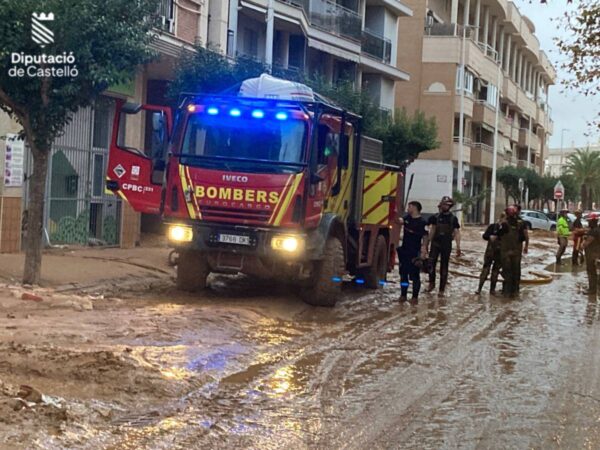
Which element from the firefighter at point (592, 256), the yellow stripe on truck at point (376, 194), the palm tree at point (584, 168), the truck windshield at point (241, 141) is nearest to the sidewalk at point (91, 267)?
the truck windshield at point (241, 141)

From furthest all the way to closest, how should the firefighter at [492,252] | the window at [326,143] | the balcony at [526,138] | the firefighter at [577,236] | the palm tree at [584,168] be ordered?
the palm tree at [584,168]
the balcony at [526,138]
the firefighter at [577,236]
the firefighter at [492,252]
the window at [326,143]

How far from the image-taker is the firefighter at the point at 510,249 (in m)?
15.4

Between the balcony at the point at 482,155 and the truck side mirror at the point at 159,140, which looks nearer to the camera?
the truck side mirror at the point at 159,140

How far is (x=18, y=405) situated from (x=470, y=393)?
382 cm

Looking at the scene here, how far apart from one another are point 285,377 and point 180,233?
14.1ft

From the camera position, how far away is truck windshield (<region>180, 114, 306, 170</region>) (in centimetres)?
1112

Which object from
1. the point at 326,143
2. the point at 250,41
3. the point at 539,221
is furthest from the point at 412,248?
the point at 539,221

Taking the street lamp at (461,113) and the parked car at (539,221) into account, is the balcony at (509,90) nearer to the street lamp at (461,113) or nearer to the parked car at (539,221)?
the street lamp at (461,113)

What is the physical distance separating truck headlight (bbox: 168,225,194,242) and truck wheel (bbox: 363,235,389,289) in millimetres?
4686

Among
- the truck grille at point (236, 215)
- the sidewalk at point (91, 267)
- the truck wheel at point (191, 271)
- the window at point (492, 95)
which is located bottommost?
the sidewalk at point (91, 267)

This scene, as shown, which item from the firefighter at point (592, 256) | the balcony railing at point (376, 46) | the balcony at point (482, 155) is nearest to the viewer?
the firefighter at point (592, 256)

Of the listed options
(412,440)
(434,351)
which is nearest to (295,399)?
(412,440)

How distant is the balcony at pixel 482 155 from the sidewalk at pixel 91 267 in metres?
38.1

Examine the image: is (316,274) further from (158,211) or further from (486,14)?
(486,14)
